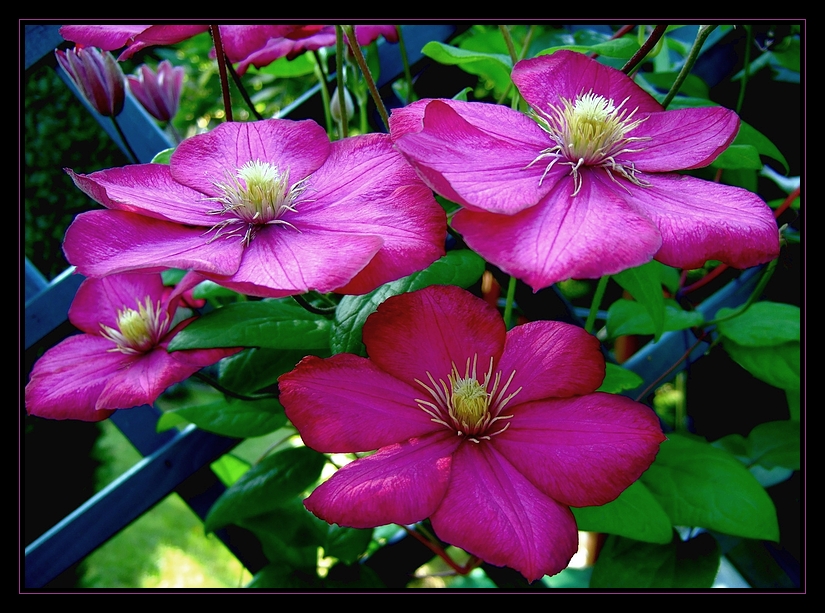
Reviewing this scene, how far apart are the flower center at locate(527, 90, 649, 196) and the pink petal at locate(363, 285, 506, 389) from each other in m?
0.10

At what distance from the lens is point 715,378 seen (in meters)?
1.14

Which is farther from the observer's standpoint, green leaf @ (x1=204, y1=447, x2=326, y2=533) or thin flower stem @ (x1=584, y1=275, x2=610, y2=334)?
green leaf @ (x1=204, y1=447, x2=326, y2=533)

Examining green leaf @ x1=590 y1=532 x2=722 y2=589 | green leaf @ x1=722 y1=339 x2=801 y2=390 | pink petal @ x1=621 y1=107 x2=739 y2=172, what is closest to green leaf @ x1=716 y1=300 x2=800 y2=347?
green leaf @ x1=722 y1=339 x2=801 y2=390

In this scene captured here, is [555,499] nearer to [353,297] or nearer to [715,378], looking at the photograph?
[353,297]

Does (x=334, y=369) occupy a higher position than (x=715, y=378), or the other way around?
(x=334, y=369)

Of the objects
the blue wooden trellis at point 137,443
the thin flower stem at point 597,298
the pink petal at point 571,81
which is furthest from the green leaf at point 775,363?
the pink petal at point 571,81

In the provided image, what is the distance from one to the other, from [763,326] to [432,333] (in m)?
0.51

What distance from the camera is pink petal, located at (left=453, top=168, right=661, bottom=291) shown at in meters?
0.32

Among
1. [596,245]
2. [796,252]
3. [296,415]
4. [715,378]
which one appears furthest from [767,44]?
[296,415]

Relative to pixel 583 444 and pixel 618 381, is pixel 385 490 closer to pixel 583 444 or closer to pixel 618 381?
pixel 583 444

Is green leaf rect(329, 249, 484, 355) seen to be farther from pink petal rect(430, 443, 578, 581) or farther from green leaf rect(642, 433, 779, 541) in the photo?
green leaf rect(642, 433, 779, 541)

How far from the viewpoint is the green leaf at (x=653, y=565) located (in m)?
0.72

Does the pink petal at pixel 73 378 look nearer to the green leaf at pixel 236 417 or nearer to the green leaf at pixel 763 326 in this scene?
the green leaf at pixel 236 417

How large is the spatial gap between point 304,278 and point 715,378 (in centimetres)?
100
